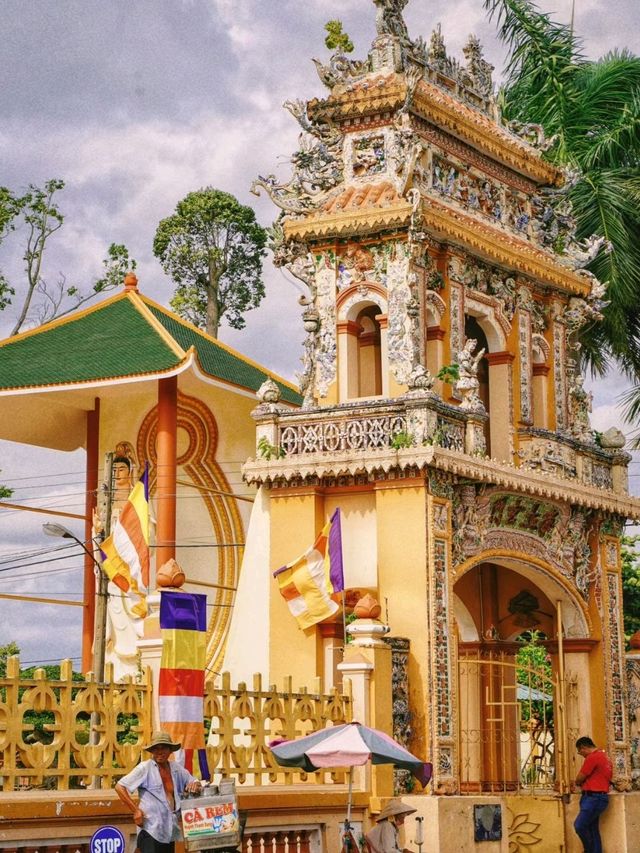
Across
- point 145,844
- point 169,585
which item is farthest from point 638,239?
point 145,844

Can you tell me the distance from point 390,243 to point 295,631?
520 cm

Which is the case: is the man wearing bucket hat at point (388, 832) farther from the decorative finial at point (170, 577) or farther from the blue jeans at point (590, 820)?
the blue jeans at point (590, 820)

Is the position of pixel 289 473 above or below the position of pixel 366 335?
below

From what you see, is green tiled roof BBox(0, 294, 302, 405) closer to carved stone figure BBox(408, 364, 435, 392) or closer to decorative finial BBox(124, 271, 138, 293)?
decorative finial BBox(124, 271, 138, 293)

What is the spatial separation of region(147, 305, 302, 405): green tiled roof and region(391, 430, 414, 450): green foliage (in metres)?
4.01

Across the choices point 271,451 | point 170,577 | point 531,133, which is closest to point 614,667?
point 271,451

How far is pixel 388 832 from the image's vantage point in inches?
587

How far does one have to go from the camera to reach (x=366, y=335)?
21.4 meters

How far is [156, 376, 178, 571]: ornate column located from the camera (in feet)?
69.6

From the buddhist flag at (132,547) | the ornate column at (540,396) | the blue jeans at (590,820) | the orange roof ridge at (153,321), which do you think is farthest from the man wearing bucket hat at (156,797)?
the ornate column at (540,396)

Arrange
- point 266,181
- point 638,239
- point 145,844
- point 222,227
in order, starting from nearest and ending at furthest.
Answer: point 145,844, point 266,181, point 638,239, point 222,227

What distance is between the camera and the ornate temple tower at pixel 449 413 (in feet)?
62.4

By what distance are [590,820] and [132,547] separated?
660 centimetres

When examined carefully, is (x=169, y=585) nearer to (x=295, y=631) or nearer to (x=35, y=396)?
(x=295, y=631)
